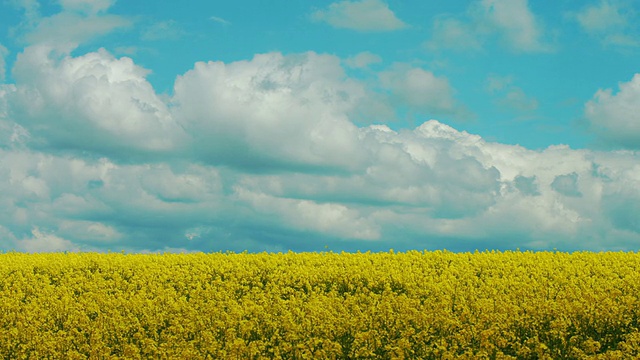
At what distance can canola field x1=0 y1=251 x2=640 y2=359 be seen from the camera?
11.1m

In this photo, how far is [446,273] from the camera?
17.4 m

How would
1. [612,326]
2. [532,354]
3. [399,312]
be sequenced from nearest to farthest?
[532,354]
[612,326]
[399,312]

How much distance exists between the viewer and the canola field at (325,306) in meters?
11.1

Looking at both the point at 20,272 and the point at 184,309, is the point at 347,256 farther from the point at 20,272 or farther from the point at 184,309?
the point at 20,272

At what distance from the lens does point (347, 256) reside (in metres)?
19.9

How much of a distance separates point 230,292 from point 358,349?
6183mm

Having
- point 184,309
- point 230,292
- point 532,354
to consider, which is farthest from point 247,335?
point 532,354

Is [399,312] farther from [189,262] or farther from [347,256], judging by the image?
[189,262]

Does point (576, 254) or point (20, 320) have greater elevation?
point (576, 254)

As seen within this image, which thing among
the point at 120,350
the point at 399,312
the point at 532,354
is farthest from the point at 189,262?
the point at 532,354

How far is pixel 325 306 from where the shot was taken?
1370 centimetres

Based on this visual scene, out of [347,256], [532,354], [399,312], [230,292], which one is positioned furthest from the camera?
[347,256]

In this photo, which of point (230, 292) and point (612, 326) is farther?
point (230, 292)

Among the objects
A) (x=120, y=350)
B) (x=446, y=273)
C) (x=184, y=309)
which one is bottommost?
(x=120, y=350)
